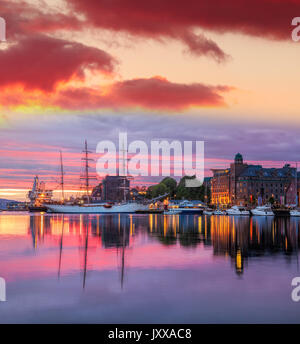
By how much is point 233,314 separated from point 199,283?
18.5ft

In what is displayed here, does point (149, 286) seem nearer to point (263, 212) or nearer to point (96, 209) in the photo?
point (263, 212)

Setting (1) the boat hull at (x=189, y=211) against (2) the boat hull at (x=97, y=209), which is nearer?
(2) the boat hull at (x=97, y=209)

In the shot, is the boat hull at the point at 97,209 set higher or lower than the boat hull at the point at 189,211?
higher

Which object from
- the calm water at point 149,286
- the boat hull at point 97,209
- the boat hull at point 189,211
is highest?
the calm water at point 149,286

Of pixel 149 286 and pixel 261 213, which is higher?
A: pixel 149 286

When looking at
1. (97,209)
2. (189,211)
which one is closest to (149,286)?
(97,209)
